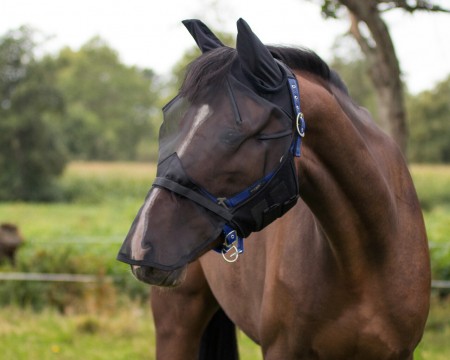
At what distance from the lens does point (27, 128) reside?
1421 inches

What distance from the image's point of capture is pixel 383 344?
2.51 metres

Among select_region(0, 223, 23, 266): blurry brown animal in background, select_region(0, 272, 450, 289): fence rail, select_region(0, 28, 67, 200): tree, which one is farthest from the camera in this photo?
select_region(0, 28, 67, 200): tree

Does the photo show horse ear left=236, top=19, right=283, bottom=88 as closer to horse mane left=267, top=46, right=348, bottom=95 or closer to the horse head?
the horse head

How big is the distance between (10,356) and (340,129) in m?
4.57

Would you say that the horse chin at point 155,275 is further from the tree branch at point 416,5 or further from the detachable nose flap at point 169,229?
the tree branch at point 416,5

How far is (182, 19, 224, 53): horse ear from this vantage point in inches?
85.4

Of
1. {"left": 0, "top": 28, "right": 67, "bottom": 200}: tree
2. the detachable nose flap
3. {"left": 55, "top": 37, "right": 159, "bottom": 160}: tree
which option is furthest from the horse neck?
{"left": 55, "top": 37, "right": 159, "bottom": 160}: tree

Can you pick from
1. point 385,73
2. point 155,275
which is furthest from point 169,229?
point 385,73

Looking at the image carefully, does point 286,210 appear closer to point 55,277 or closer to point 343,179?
point 343,179

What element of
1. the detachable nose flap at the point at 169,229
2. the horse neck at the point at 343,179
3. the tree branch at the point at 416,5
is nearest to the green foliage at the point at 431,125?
the tree branch at the point at 416,5

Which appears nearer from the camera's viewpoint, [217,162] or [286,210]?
[217,162]

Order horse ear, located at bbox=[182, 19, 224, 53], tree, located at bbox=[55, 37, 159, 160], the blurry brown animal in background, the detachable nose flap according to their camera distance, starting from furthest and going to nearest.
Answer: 1. tree, located at bbox=[55, 37, 159, 160]
2. the blurry brown animal in background
3. horse ear, located at bbox=[182, 19, 224, 53]
4. the detachable nose flap

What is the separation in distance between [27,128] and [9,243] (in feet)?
94.8

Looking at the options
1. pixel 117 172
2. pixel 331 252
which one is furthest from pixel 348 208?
pixel 117 172
